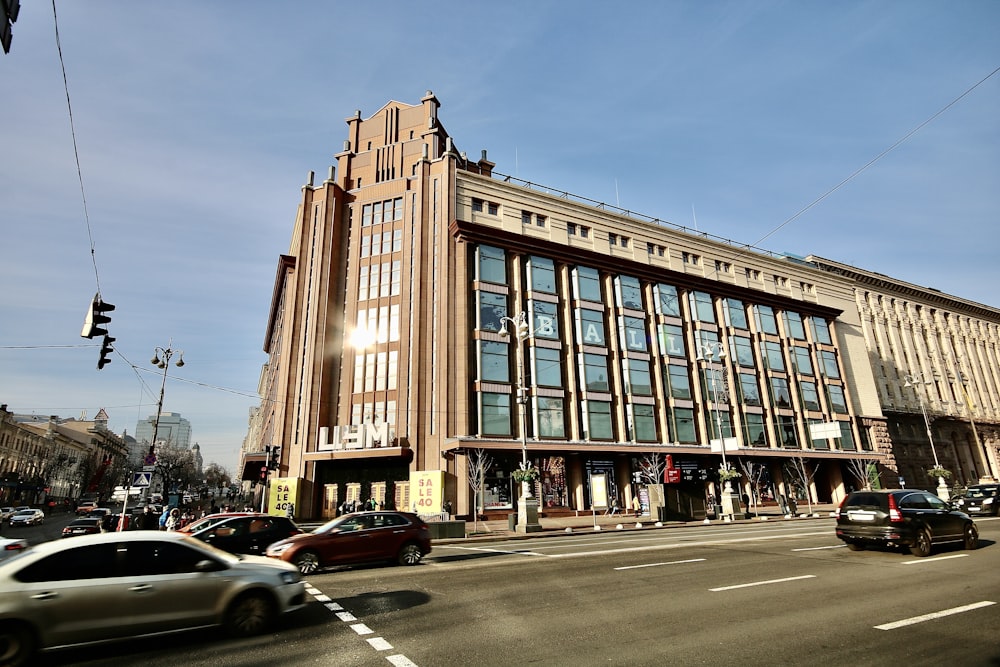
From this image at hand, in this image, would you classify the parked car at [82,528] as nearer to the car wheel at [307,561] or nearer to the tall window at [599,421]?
the car wheel at [307,561]

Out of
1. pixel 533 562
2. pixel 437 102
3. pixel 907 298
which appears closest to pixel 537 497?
pixel 533 562

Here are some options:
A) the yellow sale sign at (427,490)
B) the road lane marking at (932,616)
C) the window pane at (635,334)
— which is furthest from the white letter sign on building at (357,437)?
the road lane marking at (932,616)

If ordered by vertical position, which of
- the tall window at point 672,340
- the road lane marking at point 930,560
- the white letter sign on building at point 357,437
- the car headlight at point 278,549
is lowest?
the road lane marking at point 930,560

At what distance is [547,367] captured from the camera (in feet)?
132

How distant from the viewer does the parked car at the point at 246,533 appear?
14508 mm

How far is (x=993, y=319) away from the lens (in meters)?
80.1

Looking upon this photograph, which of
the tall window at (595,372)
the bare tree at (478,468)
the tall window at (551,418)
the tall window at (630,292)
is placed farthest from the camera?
the tall window at (630,292)

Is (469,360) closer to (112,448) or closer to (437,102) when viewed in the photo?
(437,102)

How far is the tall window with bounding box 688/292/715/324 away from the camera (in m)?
50.3

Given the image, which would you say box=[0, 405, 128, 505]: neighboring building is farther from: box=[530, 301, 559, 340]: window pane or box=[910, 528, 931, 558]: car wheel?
box=[910, 528, 931, 558]: car wheel

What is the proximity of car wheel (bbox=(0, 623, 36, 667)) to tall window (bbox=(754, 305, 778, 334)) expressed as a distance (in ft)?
187

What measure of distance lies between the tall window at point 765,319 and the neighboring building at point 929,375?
1482 cm

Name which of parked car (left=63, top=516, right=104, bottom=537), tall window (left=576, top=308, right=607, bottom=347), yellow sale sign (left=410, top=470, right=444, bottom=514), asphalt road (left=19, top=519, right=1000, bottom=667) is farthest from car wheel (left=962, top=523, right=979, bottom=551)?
parked car (left=63, top=516, right=104, bottom=537)

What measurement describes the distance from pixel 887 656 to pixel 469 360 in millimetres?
32800
